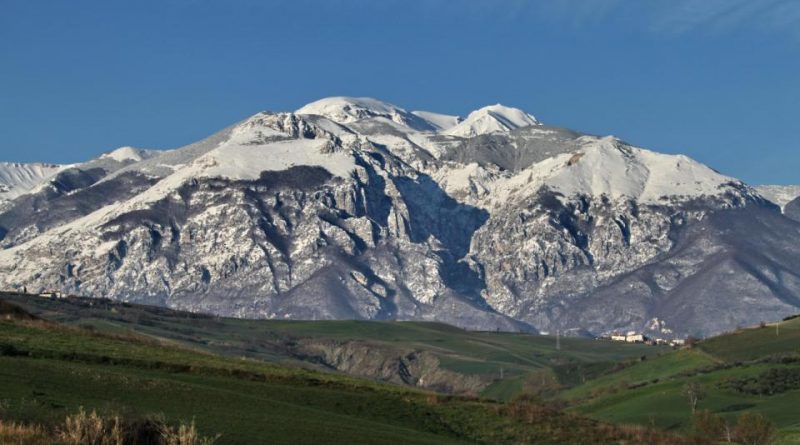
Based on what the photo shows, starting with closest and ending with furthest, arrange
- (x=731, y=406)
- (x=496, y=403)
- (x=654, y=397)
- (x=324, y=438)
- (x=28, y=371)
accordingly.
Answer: (x=324, y=438) → (x=28, y=371) → (x=496, y=403) → (x=731, y=406) → (x=654, y=397)

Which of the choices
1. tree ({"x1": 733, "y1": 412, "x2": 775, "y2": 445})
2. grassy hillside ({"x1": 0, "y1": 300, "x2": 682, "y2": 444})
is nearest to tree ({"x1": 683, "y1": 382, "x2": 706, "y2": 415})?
tree ({"x1": 733, "y1": 412, "x2": 775, "y2": 445})

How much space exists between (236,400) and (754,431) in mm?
78400

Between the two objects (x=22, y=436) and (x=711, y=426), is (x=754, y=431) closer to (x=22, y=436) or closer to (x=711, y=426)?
(x=711, y=426)

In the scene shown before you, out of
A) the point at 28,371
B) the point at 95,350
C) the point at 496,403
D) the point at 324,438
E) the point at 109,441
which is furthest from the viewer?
A: the point at 496,403

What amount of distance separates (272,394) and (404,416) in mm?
8911

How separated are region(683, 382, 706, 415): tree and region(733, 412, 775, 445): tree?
39.8 metres

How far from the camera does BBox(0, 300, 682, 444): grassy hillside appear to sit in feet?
201

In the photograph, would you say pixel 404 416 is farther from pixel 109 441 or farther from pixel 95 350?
pixel 109 441

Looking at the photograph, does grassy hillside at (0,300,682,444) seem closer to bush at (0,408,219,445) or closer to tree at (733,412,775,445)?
bush at (0,408,219,445)

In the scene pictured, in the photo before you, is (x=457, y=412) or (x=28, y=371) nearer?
(x=28, y=371)

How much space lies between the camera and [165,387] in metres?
70.8

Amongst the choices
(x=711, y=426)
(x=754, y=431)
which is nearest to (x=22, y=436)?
(x=754, y=431)

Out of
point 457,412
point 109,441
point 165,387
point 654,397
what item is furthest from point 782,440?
point 109,441

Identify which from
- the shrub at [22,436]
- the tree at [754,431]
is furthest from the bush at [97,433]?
the tree at [754,431]
